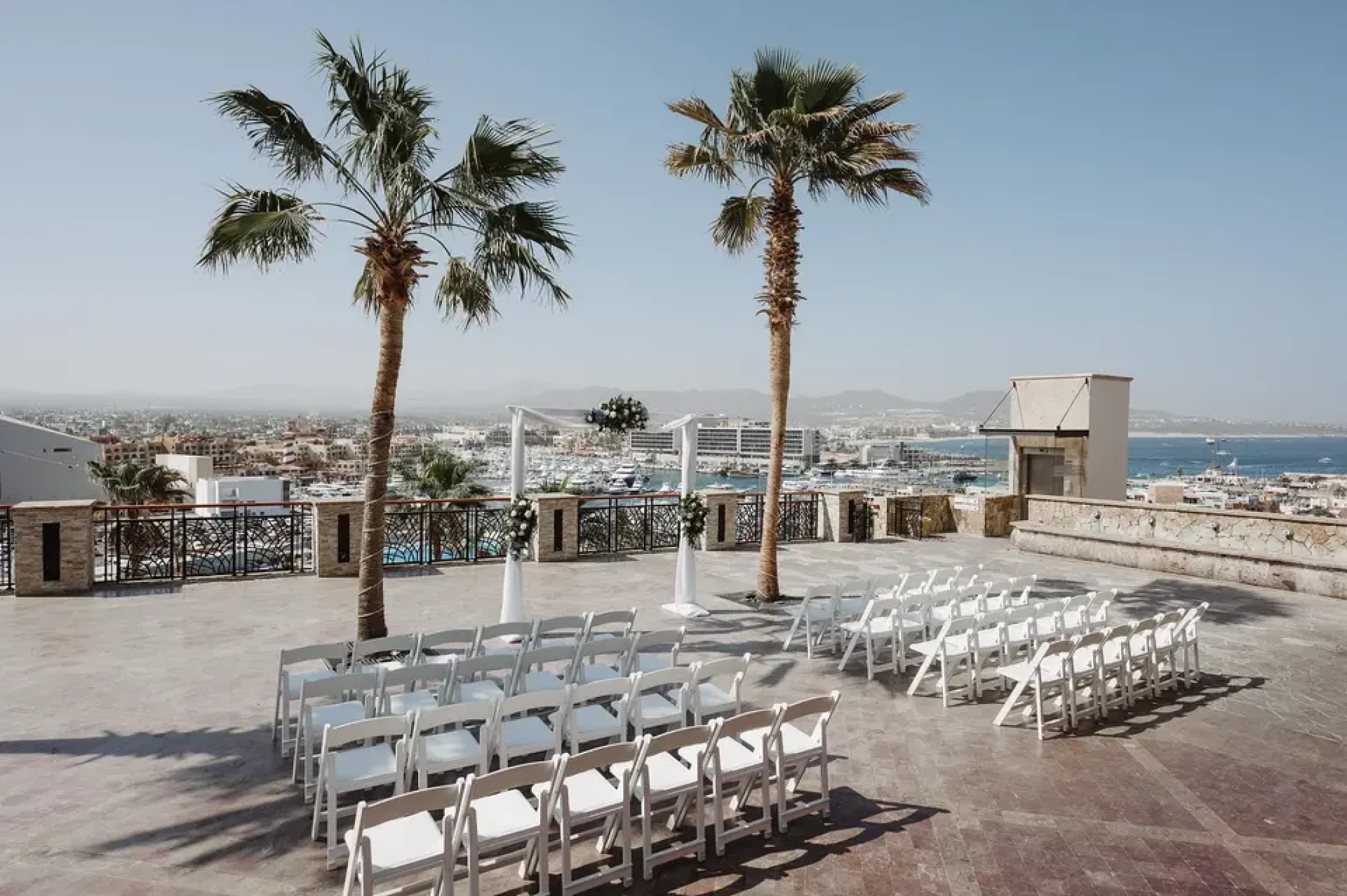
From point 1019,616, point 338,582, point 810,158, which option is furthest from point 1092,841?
point 338,582

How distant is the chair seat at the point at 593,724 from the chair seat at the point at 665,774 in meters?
0.48

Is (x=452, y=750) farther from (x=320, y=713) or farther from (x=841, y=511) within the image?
(x=841, y=511)

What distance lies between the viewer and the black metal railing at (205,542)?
1143 cm

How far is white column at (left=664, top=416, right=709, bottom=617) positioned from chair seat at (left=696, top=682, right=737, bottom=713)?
418 centimetres

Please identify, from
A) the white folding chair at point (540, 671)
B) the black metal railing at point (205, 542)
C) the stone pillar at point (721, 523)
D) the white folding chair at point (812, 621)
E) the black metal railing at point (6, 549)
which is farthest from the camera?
the stone pillar at point (721, 523)

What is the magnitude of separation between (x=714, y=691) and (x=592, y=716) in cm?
114

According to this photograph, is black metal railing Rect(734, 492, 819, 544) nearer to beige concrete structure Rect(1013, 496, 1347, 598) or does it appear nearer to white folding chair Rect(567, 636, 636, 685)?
beige concrete structure Rect(1013, 496, 1347, 598)

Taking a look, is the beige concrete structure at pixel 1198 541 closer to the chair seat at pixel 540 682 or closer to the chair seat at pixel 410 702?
the chair seat at pixel 540 682

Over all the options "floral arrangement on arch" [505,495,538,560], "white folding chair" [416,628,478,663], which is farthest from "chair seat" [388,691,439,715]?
"floral arrangement on arch" [505,495,538,560]

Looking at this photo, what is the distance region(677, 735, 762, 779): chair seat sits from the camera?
4582mm

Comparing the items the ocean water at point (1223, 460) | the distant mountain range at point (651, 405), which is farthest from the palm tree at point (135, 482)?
the ocean water at point (1223, 460)

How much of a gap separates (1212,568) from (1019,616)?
27.9ft

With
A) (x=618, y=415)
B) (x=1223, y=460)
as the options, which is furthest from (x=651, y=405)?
(x=1223, y=460)

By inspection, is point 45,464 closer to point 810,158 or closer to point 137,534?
point 137,534
